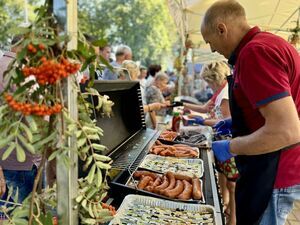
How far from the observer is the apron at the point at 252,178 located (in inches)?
63.0

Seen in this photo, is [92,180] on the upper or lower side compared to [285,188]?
upper

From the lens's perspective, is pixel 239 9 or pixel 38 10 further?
pixel 239 9

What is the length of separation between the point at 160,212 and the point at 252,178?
54 cm

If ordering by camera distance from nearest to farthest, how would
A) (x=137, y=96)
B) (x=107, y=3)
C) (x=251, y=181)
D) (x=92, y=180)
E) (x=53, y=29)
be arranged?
(x=53, y=29)
(x=92, y=180)
(x=251, y=181)
(x=137, y=96)
(x=107, y=3)

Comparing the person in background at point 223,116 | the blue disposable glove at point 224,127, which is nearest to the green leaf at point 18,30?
the blue disposable glove at point 224,127

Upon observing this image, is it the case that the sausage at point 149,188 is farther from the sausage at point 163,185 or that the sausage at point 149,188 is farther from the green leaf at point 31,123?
the green leaf at point 31,123

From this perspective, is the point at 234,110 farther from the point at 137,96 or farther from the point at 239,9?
the point at 137,96

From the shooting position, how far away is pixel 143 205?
61.9 inches

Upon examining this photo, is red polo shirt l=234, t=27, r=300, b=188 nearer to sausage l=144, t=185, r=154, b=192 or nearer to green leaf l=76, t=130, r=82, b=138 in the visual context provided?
sausage l=144, t=185, r=154, b=192

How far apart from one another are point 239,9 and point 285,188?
968 mm

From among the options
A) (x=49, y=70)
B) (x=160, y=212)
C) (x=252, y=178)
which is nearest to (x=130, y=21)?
(x=252, y=178)

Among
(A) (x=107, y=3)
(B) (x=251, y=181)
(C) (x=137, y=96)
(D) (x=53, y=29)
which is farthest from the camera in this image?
(A) (x=107, y=3)

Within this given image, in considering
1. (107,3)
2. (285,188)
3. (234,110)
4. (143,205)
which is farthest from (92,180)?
(107,3)

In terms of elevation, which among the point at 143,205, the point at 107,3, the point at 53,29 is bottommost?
the point at 143,205
